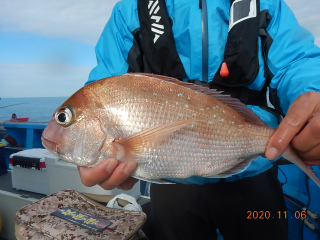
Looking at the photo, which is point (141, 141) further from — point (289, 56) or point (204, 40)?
point (289, 56)

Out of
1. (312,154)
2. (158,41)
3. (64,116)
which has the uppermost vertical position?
(158,41)

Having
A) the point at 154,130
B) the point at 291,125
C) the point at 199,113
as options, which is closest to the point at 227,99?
the point at 199,113

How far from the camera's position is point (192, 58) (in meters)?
1.55

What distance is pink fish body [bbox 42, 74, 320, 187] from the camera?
1064 mm

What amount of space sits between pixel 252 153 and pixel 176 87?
21.7 inches

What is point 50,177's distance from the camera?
289 cm

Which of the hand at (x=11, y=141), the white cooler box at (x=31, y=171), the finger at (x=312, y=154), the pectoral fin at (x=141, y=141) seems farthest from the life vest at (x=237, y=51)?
the hand at (x=11, y=141)

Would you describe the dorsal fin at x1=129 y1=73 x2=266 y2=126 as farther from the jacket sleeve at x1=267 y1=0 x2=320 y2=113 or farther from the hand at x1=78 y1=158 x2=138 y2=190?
the hand at x1=78 y1=158 x2=138 y2=190

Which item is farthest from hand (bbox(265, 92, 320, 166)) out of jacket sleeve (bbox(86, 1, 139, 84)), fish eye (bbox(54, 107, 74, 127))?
jacket sleeve (bbox(86, 1, 139, 84))

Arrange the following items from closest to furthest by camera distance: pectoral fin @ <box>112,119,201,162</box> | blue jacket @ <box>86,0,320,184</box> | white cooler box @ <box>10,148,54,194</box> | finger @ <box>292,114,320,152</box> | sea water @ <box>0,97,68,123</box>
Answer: finger @ <box>292,114,320,152</box>, pectoral fin @ <box>112,119,201,162</box>, blue jacket @ <box>86,0,320,184</box>, white cooler box @ <box>10,148,54,194</box>, sea water @ <box>0,97,68,123</box>

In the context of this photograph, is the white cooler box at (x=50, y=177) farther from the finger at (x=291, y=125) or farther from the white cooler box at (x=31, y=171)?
the finger at (x=291, y=125)

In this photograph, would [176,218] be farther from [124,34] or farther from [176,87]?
[124,34]

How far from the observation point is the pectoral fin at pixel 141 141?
1043mm

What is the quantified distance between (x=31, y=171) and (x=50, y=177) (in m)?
0.55
